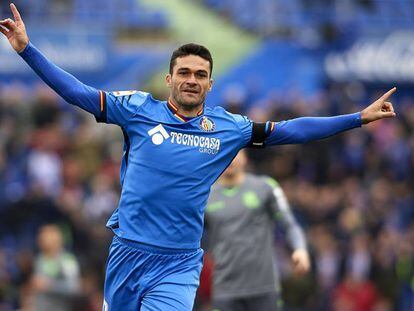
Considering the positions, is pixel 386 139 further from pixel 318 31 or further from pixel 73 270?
pixel 73 270

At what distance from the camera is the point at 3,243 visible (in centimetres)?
1544

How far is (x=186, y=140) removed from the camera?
295 inches

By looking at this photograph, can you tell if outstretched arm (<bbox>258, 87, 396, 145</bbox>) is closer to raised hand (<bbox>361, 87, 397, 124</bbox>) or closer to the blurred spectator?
raised hand (<bbox>361, 87, 397, 124</bbox>)

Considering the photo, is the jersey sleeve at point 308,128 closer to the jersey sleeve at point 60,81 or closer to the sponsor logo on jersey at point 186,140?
the sponsor logo on jersey at point 186,140

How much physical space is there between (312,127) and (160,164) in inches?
45.2

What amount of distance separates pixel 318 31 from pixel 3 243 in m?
10.9

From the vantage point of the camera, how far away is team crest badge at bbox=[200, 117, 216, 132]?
760 centimetres

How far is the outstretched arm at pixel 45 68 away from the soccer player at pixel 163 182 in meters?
0.02

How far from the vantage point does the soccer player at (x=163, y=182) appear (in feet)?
24.3

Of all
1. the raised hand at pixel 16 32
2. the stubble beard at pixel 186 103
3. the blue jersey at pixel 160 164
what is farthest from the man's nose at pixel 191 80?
the raised hand at pixel 16 32

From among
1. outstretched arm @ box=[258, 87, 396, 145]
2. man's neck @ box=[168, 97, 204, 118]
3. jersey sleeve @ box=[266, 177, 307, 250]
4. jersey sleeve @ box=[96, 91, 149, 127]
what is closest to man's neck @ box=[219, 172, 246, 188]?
jersey sleeve @ box=[266, 177, 307, 250]

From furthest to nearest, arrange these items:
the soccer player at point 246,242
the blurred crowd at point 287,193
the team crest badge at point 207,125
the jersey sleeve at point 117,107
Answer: the blurred crowd at point 287,193, the soccer player at point 246,242, the team crest badge at point 207,125, the jersey sleeve at point 117,107

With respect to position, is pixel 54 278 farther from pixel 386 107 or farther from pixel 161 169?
pixel 386 107

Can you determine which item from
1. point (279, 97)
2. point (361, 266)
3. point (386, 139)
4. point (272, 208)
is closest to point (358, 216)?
point (361, 266)
